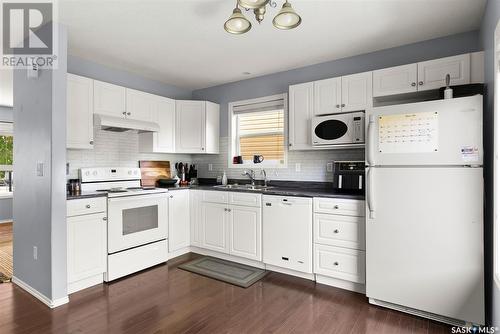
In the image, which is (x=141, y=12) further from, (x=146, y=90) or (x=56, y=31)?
(x=146, y=90)

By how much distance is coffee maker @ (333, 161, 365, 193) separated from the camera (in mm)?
3023

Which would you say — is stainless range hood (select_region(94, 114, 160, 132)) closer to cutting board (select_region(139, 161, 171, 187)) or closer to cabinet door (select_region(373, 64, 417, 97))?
cutting board (select_region(139, 161, 171, 187))

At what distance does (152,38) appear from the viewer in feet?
9.67

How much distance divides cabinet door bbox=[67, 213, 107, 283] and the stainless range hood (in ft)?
3.29

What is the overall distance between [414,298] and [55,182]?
124 inches

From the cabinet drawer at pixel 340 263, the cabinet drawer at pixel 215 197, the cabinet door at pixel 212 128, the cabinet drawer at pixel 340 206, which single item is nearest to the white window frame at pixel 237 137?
the cabinet door at pixel 212 128

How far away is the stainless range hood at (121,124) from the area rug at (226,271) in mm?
1756

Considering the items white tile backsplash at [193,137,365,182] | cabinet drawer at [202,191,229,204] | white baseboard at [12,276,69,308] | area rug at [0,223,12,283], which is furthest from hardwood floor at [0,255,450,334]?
white tile backsplash at [193,137,365,182]

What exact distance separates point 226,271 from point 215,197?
92 centimetres

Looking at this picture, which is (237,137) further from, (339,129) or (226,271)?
(226,271)

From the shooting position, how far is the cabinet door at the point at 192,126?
14.2 feet

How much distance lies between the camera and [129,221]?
329cm

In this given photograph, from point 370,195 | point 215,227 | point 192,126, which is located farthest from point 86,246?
point 370,195

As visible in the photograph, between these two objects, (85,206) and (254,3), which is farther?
(85,206)
